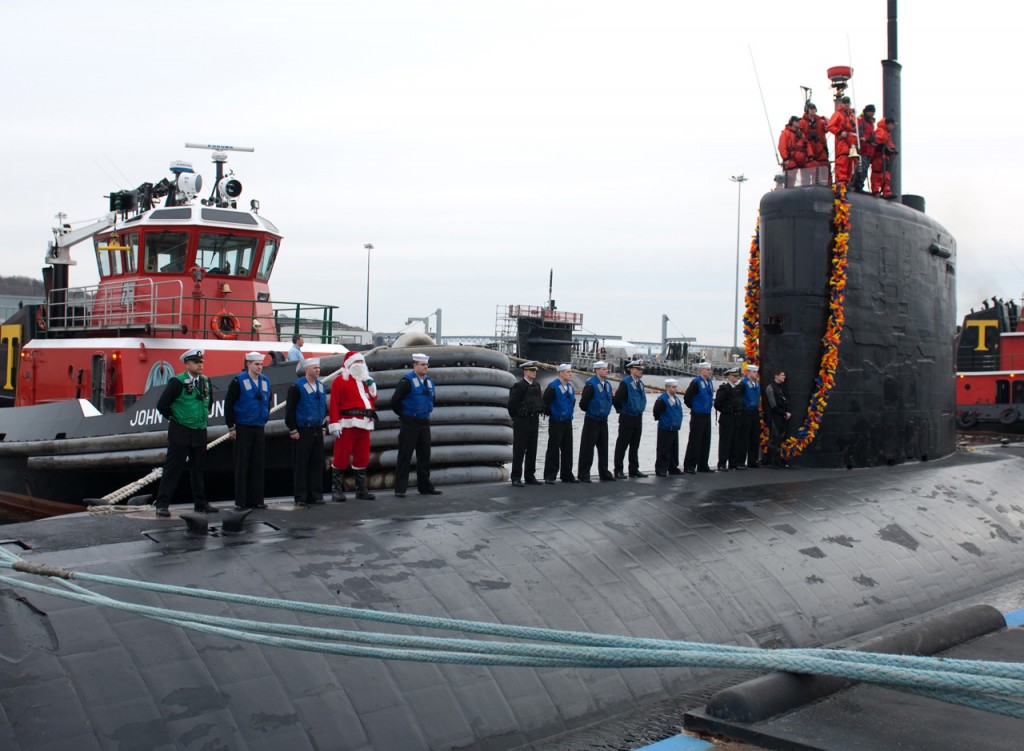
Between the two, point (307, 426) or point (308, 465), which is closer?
point (308, 465)

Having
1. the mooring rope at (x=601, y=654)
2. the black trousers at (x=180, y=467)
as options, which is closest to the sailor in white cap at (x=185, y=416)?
the black trousers at (x=180, y=467)

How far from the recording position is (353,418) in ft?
28.7

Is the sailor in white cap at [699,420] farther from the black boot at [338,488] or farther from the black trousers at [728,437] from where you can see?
the black boot at [338,488]

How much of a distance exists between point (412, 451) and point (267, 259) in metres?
8.68

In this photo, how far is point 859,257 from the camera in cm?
1095

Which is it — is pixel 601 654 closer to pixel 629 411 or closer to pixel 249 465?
pixel 249 465

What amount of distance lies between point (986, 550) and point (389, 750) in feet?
24.8

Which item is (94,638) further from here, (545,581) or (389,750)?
(545,581)

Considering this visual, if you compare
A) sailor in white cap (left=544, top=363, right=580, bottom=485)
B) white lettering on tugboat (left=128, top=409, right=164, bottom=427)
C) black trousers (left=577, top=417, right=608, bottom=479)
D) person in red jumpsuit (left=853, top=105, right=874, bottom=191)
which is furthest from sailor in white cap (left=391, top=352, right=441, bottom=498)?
person in red jumpsuit (left=853, top=105, right=874, bottom=191)

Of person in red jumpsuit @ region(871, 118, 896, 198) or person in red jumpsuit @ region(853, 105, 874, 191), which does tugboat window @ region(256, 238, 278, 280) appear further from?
person in red jumpsuit @ region(871, 118, 896, 198)

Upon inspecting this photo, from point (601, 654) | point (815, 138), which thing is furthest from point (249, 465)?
point (815, 138)

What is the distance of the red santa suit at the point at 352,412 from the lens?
867cm

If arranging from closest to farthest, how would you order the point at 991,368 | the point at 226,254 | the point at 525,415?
the point at 525,415
the point at 226,254
the point at 991,368

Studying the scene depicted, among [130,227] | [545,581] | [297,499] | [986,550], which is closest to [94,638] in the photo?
[545,581]
